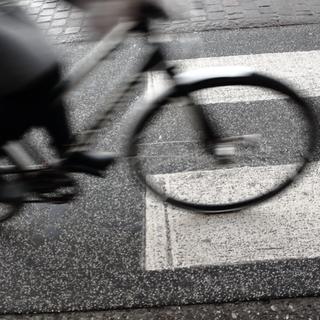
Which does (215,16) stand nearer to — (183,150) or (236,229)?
(183,150)

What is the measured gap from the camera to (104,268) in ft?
9.73

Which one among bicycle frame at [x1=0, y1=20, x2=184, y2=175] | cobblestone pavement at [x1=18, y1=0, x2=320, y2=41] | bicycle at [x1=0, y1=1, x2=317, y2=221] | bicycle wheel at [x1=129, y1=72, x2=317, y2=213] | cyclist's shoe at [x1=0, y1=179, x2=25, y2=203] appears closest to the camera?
bicycle frame at [x1=0, y1=20, x2=184, y2=175]

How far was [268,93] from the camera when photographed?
9.27 ft

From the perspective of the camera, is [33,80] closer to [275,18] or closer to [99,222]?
[99,222]

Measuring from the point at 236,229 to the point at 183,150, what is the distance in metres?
0.60

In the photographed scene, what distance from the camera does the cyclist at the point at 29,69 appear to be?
7.41 feet

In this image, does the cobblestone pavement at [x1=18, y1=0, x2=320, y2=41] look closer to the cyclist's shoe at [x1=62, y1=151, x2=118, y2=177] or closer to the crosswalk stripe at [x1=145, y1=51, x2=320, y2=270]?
the crosswalk stripe at [x1=145, y1=51, x2=320, y2=270]

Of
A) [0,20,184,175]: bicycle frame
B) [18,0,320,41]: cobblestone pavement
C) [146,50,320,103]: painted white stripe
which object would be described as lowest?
[146,50,320,103]: painted white stripe

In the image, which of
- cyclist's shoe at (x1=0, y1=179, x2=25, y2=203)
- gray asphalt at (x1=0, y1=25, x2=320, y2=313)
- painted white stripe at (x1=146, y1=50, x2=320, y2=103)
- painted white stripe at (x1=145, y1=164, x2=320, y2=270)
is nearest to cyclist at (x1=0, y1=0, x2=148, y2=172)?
cyclist's shoe at (x1=0, y1=179, x2=25, y2=203)

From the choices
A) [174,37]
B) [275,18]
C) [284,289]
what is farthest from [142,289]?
[275,18]

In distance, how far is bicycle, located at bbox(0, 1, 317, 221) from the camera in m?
2.59

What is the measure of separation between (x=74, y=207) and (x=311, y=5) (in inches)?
156

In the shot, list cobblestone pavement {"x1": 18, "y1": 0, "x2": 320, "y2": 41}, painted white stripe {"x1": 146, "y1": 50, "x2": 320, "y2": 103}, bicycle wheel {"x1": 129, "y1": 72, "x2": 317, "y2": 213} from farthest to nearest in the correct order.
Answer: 1. cobblestone pavement {"x1": 18, "y1": 0, "x2": 320, "y2": 41}
2. painted white stripe {"x1": 146, "y1": 50, "x2": 320, "y2": 103}
3. bicycle wheel {"x1": 129, "y1": 72, "x2": 317, "y2": 213}

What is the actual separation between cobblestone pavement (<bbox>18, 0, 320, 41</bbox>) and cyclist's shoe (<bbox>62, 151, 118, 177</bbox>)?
2.80m
